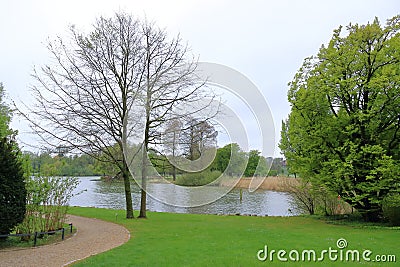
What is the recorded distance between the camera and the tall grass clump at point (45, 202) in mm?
11359

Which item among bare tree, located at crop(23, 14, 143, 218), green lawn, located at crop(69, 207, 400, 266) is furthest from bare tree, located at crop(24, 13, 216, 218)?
green lawn, located at crop(69, 207, 400, 266)

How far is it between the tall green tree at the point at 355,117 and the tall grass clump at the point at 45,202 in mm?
10866

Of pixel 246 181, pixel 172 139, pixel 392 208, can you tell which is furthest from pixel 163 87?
pixel 392 208

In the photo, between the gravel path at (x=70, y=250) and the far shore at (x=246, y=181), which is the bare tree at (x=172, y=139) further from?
the gravel path at (x=70, y=250)

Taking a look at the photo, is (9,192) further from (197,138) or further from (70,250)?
(197,138)

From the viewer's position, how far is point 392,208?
1466 centimetres

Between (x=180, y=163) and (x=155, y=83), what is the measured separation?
544cm

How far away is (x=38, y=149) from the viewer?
16.0 metres

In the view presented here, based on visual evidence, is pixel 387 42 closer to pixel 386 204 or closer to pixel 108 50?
pixel 386 204

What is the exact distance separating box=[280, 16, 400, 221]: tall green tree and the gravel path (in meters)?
9.45

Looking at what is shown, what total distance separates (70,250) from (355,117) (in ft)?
41.0

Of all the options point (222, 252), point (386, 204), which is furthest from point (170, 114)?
point (386, 204)

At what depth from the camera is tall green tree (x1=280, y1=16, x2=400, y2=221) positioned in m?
14.0

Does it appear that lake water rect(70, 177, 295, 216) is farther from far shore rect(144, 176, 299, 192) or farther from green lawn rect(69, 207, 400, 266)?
green lawn rect(69, 207, 400, 266)
